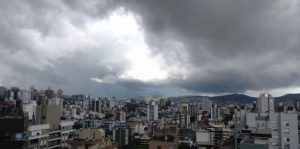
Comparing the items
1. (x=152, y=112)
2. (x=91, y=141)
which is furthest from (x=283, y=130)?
(x=152, y=112)

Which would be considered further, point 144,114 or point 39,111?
point 144,114

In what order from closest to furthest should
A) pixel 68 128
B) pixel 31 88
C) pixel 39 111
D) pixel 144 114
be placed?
pixel 39 111
pixel 68 128
pixel 31 88
pixel 144 114

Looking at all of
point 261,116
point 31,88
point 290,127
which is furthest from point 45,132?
point 31,88

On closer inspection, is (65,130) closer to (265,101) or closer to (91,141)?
(91,141)

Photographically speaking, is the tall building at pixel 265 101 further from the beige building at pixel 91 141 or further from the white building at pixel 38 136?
the white building at pixel 38 136

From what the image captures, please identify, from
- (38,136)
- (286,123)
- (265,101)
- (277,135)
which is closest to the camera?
(286,123)

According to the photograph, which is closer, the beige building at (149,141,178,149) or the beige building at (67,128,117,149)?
the beige building at (67,128,117,149)

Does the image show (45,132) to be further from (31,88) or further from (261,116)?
(31,88)

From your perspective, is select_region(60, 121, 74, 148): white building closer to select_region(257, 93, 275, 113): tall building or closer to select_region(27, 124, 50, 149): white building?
select_region(27, 124, 50, 149): white building

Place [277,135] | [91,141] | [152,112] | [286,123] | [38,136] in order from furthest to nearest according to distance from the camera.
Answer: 1. [152,112]
2. [38,136]
3. [91,141]
4. [277,135]
5. [286,123]

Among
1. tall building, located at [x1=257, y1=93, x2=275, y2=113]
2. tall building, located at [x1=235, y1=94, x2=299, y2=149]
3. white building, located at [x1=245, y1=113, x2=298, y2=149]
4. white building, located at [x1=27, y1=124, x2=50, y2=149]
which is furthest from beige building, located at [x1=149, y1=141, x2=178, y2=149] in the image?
tall building, located at [x1=257, y1=93, x2=275, y2=113]

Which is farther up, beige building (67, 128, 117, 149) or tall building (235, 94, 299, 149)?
tall building (235, 94, 299, 149)
